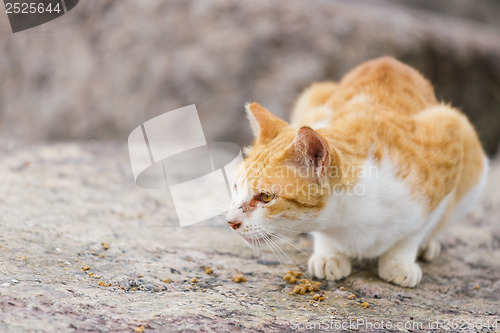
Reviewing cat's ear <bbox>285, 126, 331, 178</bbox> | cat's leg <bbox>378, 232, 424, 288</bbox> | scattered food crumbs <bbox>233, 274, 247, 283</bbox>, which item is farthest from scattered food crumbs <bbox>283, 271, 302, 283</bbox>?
cat's ear <bbox>285, 126, 331, 178</bbox>

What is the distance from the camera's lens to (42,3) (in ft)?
15.9

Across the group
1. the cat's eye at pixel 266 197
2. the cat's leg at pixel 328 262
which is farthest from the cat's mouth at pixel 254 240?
the cat's leg at pixel 328 262

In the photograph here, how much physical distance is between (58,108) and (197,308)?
4.01 metres

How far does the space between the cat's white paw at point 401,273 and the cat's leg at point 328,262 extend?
193mm

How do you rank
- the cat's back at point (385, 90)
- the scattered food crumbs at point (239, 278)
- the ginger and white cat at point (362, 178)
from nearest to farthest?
the ginger and white cat at point (362, 178)
the scattered food crumbs at point (239, 278)
the cat's back at point (385, 90)

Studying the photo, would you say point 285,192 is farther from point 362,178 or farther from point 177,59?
point 177,59

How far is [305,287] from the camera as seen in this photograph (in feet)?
7.66

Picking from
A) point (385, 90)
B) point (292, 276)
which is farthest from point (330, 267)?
point (385, 90)

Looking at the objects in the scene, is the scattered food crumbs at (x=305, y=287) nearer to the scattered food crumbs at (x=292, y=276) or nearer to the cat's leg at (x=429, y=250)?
the scattered food crumbs at (x=292, y=276)

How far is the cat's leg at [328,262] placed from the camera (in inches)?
99.3

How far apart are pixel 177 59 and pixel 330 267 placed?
10.9 feet

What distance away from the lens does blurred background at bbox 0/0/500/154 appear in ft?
16.8

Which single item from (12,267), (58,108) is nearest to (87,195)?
(12,267)

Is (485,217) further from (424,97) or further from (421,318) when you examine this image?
(421,318)
